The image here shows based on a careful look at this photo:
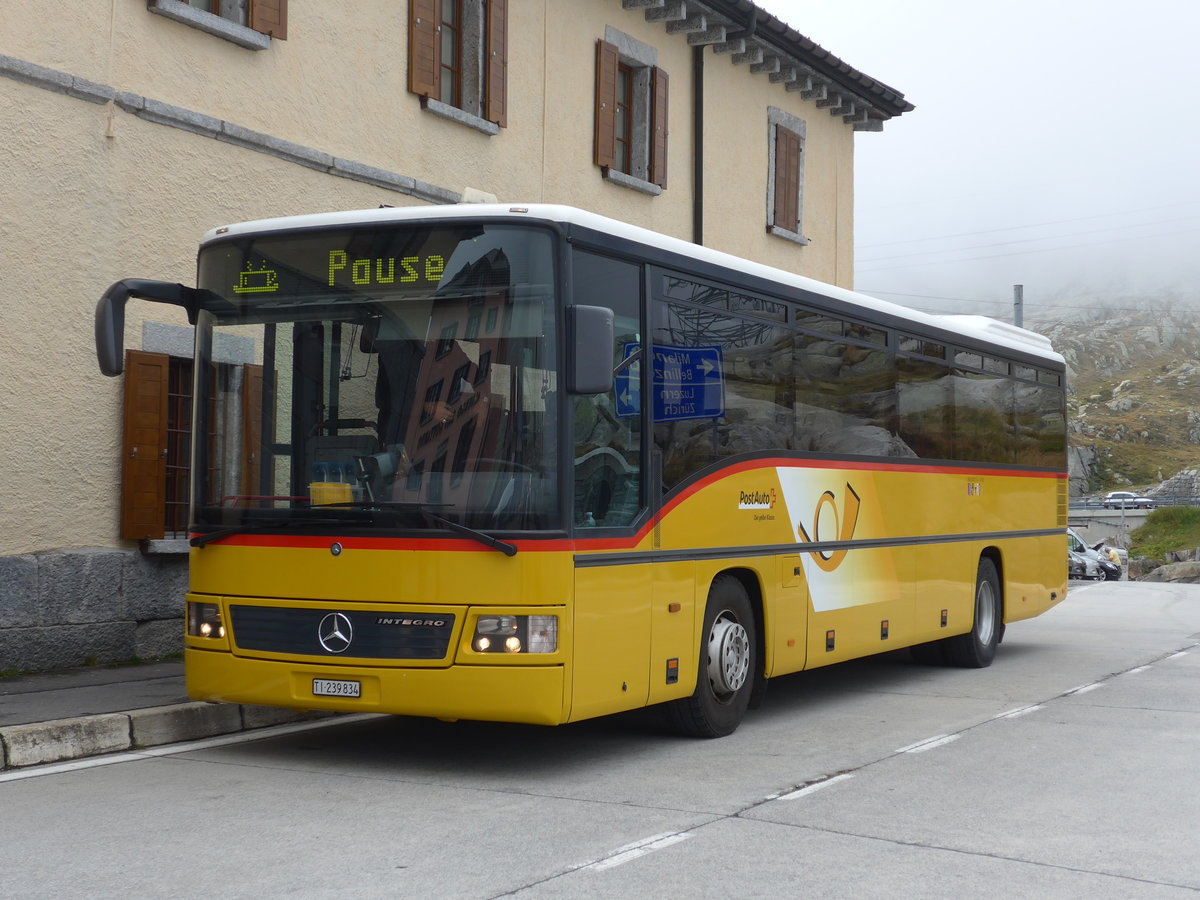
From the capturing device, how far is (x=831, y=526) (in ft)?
34.1

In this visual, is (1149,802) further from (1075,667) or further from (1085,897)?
(1075,667)

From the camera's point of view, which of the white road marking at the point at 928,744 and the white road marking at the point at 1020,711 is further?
the white road marking at the point at 1020,711

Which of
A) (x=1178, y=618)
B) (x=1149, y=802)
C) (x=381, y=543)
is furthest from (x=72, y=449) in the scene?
(x=1178, y=618)

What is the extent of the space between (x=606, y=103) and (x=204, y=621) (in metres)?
11.5

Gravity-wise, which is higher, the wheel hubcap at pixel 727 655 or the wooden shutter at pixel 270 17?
the wooden shutter at pixel 270 17

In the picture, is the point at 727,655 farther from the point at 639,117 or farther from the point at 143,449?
the point at 639,117

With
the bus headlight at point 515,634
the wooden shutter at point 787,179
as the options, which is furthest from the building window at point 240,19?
the wooden shutter at point 787,179

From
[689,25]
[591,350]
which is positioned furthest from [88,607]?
[689,25]

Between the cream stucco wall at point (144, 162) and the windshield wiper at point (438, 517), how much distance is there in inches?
179

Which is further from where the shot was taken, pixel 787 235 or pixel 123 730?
pixel 787 235

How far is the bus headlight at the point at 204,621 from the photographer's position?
Result: 7938mm

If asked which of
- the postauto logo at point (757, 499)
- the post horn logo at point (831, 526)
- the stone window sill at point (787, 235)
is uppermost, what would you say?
the stone window sill at point (787, 235)

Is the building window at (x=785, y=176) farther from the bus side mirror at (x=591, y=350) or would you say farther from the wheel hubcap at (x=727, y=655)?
the bus side mirror at (x=591, y=350)

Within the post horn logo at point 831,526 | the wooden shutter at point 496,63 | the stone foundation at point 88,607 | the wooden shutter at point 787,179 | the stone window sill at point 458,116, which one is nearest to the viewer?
the post horn logo at point 831,526
